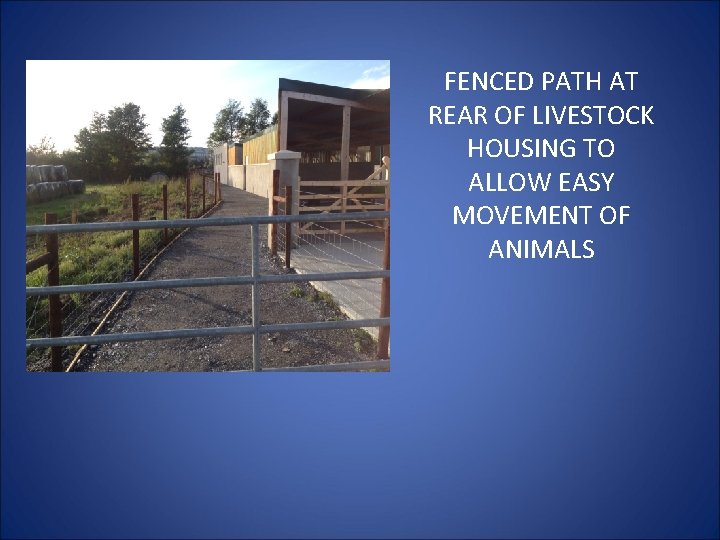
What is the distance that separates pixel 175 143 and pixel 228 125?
4499 mm

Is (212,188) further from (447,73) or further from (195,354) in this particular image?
(447,73)

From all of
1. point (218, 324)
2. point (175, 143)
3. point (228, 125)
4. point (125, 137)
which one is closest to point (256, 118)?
point (228, 125)

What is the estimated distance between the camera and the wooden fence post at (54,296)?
12.8 ft

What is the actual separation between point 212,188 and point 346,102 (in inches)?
261

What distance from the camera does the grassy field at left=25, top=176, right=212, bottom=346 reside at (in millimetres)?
5770

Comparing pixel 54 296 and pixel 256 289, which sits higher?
pixel 256 289

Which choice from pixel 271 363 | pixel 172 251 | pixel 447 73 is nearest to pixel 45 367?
pixel 271 363

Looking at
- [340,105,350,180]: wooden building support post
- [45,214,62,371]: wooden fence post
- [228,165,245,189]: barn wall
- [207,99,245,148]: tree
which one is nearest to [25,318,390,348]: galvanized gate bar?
[45,214,62,371]: wooden fence post

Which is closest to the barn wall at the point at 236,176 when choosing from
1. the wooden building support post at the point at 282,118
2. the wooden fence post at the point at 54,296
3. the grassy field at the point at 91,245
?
the grassy field at the point at 91,245

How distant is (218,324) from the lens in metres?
5.55

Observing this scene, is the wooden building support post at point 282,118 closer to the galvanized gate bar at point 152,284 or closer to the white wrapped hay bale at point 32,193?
the white wrapped hay bale at point 32,193

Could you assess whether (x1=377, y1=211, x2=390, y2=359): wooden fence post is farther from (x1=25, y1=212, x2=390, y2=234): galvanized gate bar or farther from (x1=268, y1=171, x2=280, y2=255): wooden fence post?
(x1=268, y1=171, x2=280, y2=255): wooden fence post

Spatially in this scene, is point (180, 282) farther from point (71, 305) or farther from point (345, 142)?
point (345, 142)

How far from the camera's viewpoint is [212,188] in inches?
645
